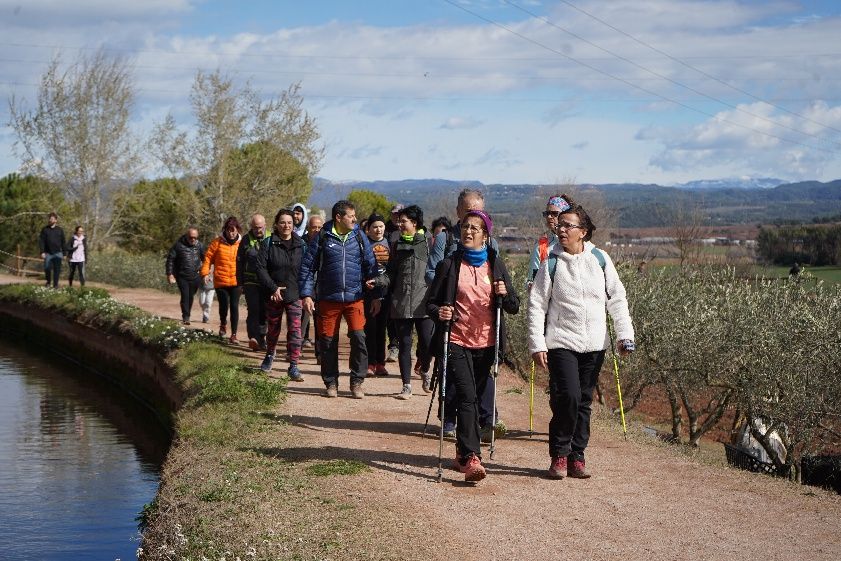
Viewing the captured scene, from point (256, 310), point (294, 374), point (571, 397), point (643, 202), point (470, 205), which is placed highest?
point (643, 202)

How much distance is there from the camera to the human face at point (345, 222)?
1262 cm

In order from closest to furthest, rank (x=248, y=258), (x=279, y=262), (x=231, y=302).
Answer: (x=279, y=262) → (x=248, y=258) → (x=231, y=302)

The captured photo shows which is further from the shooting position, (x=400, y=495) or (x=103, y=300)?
(x=103, y=300)

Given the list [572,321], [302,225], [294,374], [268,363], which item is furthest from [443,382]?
[302,225]

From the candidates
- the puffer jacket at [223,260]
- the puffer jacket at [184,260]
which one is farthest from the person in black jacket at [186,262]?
the puffer jacket at [223,260]

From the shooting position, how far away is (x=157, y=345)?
1900 cm

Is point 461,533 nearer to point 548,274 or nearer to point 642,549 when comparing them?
point 642,549

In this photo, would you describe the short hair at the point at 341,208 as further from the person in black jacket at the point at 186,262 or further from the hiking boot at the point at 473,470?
the person in black jacket at the point at 186,262

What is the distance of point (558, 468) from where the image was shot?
929 centimetres

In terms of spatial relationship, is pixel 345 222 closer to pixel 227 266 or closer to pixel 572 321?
pixel 572 321

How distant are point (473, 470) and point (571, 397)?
93 centimetres

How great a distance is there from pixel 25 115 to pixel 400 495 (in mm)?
39559

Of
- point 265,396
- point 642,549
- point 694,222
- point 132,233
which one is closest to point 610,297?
point 642,549

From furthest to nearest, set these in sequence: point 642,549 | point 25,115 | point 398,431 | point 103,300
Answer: point 25,115 < point 103,300 < point 398,431 < point 642,549
